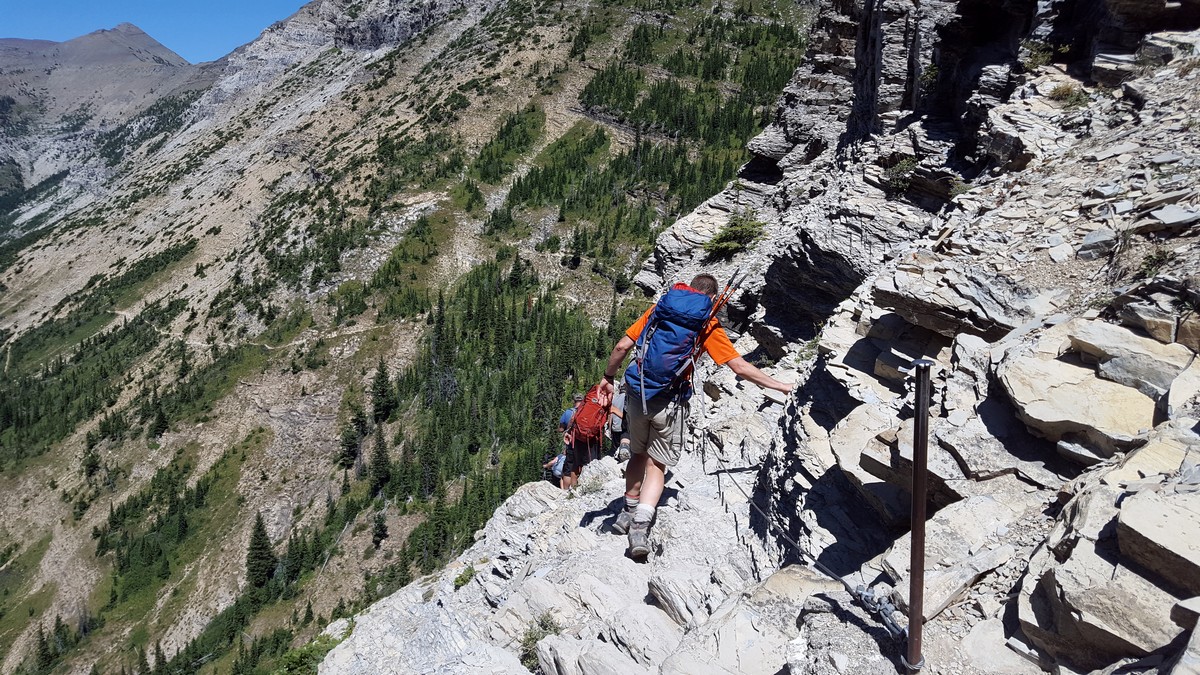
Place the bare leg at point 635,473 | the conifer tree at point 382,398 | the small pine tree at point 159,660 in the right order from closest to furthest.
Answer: the bare leg at point 635,473, the small pine tree at point 159,660, the conifer tree at point 382,398

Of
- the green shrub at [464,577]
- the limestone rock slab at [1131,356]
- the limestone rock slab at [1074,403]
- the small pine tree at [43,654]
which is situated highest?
the limestone rock slab at [1131,356]

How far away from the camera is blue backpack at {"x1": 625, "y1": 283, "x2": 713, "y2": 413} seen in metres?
5.89

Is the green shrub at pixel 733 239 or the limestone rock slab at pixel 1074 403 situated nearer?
the limestone rock slab at pixel 1074 403

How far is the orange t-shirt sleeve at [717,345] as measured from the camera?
5887 millimetres

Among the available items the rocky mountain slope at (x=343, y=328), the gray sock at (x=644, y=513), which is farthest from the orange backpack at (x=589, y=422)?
the rocky mountain slope at (x=343, y=328)

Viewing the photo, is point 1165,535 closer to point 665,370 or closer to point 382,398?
point 665,370

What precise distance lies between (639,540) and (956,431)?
351 centimetres

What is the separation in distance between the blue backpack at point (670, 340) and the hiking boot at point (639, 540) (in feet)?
5.40

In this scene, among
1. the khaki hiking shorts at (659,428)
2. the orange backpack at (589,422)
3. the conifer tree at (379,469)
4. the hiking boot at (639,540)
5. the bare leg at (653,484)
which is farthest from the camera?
the conifer tree at (379,469)

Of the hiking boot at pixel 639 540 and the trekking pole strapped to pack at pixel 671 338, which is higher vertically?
the trekking pole strapped to pack at pixel 671 338

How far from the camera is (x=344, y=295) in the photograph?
2112 inches

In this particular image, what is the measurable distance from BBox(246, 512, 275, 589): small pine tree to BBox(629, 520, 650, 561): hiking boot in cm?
3946

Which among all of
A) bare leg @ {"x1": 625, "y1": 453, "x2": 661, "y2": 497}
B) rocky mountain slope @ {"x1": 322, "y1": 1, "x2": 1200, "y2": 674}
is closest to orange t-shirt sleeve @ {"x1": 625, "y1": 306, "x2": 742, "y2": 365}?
rocky mountain slope @ {"x1": 322, "y1": 1, "x2": 1200, "y2": 674}

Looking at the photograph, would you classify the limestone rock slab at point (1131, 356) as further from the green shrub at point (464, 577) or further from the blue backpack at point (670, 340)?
the green shrub at point (464, 577)
